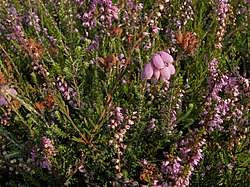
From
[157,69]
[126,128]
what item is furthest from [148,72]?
[126,128]

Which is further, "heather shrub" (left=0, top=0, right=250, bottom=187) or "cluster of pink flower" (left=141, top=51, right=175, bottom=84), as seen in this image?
"heather shrub" (left=0, top=0, right=250, bottom=187)

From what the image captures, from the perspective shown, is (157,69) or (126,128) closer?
(157,69)

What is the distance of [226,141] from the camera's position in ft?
8.11

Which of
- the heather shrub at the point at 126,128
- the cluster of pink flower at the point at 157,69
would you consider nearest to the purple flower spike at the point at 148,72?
the cluster of pink flower at the point at 157,69

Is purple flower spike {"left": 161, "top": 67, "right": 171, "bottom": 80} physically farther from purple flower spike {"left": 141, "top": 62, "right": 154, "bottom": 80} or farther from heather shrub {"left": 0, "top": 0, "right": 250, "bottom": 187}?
heather shrub {"left": 0, "top": 0, "right": 250, "bottom": 187}

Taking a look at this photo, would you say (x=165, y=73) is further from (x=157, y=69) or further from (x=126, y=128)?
(x=126, y=128)

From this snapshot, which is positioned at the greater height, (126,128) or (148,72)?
→ (126,128)

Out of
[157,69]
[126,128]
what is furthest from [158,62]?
[126,128]

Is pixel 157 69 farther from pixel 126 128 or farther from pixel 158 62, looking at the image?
pixel 126 128

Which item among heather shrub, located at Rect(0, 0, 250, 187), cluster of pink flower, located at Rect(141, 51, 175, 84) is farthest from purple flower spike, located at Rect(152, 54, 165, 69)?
heather shrub, located at Rect(0, 0, 250, 187)

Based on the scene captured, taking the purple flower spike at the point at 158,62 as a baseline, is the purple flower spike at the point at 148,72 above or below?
below

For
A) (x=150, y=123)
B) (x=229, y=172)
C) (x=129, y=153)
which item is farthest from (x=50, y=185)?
(x=229, y=172)

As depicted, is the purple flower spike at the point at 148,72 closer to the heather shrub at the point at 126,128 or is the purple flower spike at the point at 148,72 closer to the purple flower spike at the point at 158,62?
the purple flower spike at the point at 158,62

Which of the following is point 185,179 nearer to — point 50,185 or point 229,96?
point 229,96
